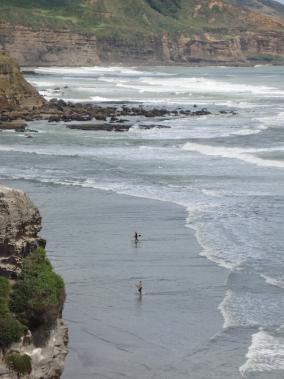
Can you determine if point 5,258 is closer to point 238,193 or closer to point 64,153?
point 238,193

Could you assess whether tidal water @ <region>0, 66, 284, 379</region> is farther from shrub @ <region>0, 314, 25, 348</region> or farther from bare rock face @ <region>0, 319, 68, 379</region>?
shrub @ <region>0, 314, 25, 348</region>

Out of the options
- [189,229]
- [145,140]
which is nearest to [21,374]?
[189,229]

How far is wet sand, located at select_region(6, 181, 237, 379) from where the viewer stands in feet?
70.3

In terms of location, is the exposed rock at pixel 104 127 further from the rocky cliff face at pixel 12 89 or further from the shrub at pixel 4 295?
the shrub at pixel 4 295

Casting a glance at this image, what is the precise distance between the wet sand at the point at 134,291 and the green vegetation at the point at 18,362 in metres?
3.41

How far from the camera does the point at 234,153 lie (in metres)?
57.6

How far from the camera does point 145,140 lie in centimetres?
6494

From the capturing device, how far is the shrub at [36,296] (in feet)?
56.2

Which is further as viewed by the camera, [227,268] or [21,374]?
[227,268]

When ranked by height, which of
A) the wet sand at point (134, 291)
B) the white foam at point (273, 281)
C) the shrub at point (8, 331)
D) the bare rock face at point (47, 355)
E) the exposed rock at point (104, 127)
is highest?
the shrub at point (8, 331)

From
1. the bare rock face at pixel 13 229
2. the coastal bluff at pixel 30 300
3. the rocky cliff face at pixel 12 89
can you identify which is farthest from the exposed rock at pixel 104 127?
the coastal bluff at pixel 30 300

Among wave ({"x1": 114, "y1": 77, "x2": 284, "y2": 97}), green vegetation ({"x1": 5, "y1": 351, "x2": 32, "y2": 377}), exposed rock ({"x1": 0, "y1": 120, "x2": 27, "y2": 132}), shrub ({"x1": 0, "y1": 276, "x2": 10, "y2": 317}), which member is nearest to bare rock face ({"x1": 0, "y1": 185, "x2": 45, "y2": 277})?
shrub ({"x1": 0, "y1": 276, "x2": 10, "y2": 317})

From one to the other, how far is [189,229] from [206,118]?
49844 millimetres

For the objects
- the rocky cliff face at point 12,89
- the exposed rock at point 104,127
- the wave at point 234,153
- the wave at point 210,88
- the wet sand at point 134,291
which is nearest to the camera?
the wet sand at point 134,291
